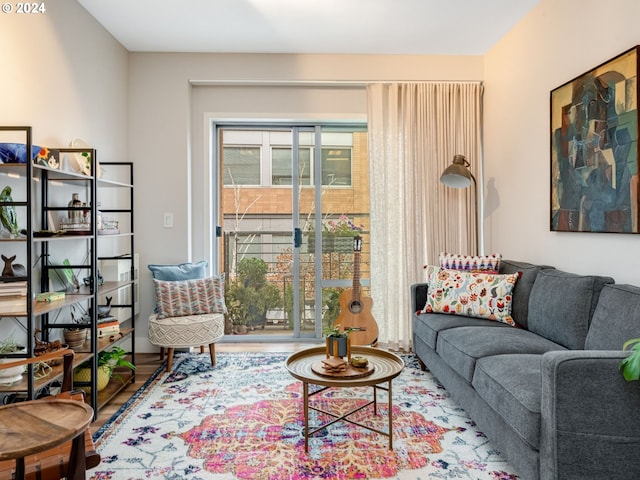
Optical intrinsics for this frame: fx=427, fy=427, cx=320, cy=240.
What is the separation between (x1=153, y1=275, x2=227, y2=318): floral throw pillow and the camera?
344cm

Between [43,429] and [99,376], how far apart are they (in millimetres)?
1615

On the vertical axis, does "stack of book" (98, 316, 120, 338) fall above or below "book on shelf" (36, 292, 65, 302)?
below

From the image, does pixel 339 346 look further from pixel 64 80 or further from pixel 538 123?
pixel 64 80

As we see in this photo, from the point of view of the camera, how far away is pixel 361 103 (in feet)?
13.4

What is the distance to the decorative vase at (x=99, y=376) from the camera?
2.71 metres

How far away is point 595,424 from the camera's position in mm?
1582

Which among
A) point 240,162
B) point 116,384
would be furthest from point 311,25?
point 116,384

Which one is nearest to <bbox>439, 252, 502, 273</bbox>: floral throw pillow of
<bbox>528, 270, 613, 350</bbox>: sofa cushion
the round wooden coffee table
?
<bbox>528, 270, 613, 350</bbox>: sofa cushion

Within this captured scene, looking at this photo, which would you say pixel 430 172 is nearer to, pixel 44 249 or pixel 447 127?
pixel 447 127

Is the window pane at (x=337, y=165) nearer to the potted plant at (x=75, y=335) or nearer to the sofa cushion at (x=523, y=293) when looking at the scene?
the sofa cushion at (x=523, y=293)

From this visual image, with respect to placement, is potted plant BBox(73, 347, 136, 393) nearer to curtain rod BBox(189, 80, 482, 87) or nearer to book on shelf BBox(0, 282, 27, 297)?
book on shelf BBox(0, 282, 27, 297)

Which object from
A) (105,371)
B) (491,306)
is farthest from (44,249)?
(491,306)

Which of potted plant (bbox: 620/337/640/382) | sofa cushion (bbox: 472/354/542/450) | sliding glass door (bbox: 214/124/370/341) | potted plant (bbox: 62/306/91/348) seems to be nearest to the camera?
potted plant (bbox: 620/337/640/382)

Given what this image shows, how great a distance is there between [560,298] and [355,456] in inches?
56.7
